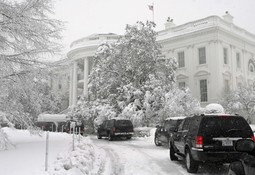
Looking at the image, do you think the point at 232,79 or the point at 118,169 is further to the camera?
the point at 232,79

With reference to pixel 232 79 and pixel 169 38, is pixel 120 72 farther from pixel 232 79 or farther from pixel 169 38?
pixel 232 79

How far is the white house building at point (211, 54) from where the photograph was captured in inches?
1585

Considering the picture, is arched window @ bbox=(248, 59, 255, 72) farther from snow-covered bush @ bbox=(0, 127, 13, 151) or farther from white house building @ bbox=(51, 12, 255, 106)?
snow-covered bush @ bbox=(0, 127, 13, 151)

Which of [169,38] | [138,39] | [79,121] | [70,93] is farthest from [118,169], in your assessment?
[70,93]

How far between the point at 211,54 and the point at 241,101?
7962 mm

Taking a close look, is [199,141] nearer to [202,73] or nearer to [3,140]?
[3,140]

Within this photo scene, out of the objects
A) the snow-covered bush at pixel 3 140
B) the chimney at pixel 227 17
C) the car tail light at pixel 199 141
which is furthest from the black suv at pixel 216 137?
the chimney at pixel 227 17

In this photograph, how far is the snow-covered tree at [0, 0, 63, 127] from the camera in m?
12.8

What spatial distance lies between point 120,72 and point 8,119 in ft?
69.6

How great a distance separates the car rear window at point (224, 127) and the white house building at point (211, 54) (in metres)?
29.6

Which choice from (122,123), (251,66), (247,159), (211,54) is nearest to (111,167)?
(247,159)

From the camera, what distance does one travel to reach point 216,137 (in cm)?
945

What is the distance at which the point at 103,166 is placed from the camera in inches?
448

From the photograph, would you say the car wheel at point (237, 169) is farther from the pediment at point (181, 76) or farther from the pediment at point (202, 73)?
the pediment at point (181, 76)
